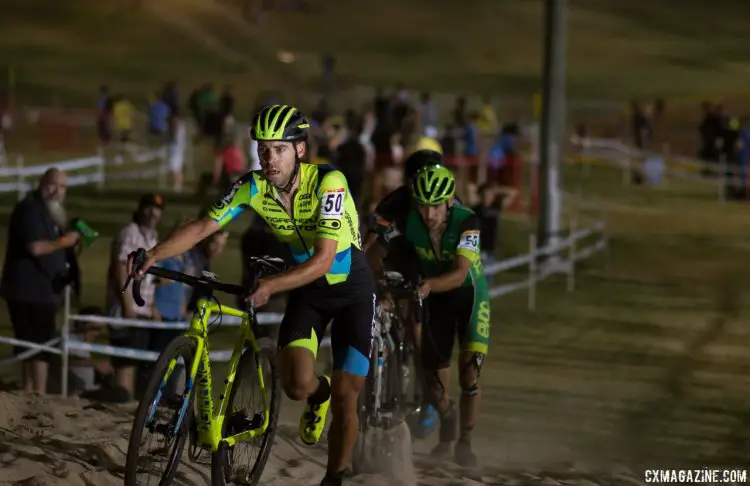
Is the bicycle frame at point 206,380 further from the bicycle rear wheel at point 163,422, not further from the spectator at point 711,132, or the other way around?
the spectator at point 711,132

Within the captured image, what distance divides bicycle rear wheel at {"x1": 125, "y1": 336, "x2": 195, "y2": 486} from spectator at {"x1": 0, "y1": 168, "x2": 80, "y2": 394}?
4.05 meters

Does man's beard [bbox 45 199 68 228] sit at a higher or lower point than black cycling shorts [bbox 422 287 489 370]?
higher

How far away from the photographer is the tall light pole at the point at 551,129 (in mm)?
19188

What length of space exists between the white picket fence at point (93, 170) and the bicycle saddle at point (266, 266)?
16.2m

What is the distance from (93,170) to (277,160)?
23.5 m

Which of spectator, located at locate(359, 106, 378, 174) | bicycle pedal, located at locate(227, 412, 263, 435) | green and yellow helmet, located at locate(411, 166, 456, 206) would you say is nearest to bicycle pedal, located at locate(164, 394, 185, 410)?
bicycle pedal, located at locate(227, 412, 263, 435)

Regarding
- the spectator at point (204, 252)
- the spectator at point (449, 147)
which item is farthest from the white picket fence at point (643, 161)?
the spectator at point (204, 252)

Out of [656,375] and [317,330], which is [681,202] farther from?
[317,330]

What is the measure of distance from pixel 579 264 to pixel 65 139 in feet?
72.4

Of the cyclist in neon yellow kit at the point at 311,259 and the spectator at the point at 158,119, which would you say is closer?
the cyclist in neon yellow kit at the point at 311,259

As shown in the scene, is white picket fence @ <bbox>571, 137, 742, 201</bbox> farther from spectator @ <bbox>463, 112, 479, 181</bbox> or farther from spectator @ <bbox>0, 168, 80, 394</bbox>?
spectator @ <bbox>0, 168, 80, 394</bbox>

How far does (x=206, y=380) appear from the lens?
6.96 m

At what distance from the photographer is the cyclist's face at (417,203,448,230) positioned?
9.00m

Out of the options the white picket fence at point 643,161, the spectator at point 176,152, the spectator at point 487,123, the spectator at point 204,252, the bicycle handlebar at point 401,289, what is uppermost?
the spectator at point 487,123
